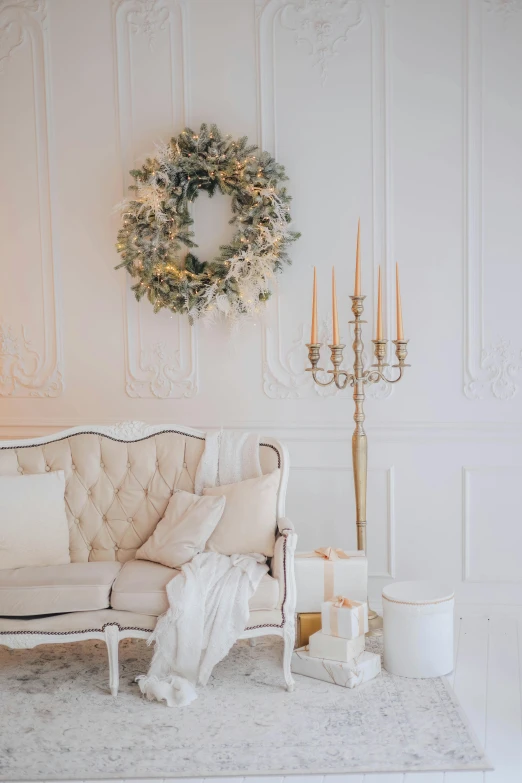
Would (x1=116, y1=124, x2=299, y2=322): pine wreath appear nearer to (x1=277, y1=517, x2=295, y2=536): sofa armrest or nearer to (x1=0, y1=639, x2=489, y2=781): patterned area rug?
(x1=277, y1=517, x2=295, y2=536): sofa armrest

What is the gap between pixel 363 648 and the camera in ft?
10.6

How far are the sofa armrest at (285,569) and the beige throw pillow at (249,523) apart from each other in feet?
0.37

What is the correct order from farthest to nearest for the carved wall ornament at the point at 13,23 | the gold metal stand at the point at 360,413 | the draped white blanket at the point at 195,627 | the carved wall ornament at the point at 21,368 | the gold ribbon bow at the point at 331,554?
the carved wall ornament at the point at 21,368 → the carved wall ornament at the point at 13,23 → the gold metal stand at the point at 360,413 → the gold ribbon bow at the point at 331,554 → the draped white blanket at the point at 195,627

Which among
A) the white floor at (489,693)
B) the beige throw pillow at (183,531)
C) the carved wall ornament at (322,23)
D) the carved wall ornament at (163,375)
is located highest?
the carved wall ornament at (322,23)

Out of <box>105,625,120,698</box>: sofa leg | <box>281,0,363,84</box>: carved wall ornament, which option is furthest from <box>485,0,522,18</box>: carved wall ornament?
<box>105,625,120,698</box>: sofa leg

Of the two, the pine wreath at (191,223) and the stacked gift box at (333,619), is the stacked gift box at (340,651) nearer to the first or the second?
the stacked gift box at (333,619)

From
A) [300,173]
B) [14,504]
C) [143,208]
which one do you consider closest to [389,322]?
[300,173]

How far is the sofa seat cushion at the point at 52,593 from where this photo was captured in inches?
121

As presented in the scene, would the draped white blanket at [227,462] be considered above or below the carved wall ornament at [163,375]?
below

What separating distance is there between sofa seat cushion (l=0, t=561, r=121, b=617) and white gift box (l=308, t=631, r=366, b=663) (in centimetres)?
86

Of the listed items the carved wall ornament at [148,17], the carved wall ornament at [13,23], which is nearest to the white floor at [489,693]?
the carved wall ornament at [148,17]

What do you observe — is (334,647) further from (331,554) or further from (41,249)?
(41,249)

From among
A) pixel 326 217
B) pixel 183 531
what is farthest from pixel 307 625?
pixel 326 217

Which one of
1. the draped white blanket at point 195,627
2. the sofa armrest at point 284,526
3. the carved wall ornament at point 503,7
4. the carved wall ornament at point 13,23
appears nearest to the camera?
the draped white blanket at point 195,627
